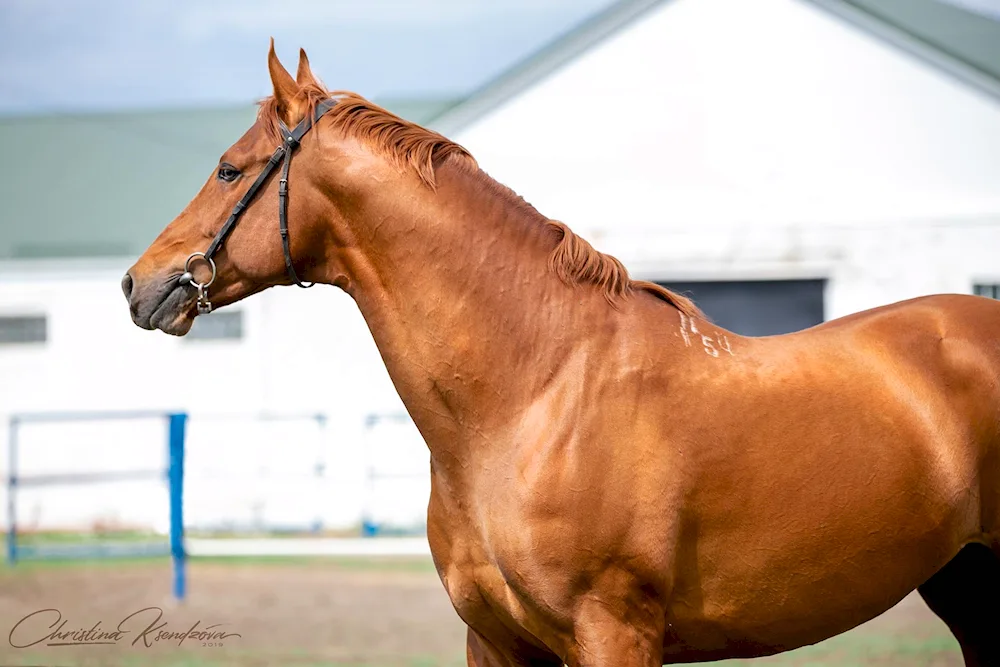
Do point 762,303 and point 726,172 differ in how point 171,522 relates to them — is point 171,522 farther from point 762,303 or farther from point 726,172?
point 726,172

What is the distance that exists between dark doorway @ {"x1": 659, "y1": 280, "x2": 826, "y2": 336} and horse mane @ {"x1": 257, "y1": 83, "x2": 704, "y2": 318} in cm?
931

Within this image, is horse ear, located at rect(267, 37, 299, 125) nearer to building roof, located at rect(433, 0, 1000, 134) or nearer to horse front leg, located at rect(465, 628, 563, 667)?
horse front leg, located at rect(465, 628, 563, 667)

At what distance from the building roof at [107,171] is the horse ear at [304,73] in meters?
16.1

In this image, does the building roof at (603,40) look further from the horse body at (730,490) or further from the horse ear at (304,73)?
the horse body at (730,490)

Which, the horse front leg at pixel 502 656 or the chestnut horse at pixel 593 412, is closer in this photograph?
the chestnut horse at pixel 593 412

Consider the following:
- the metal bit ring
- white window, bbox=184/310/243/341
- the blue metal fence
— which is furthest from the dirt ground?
white window, bbox=184/310/243/341

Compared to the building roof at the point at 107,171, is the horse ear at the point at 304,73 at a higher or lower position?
lower

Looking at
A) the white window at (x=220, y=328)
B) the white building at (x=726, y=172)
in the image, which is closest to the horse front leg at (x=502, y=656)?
the white building at (x=726, y=172)

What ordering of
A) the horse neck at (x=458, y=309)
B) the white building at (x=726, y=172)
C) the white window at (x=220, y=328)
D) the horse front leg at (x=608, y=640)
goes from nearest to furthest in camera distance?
the horse front leg at (x=608, y=640), the horse neck at (x=458, y=309), the white building at (x=726, y=172), the white window at (x=220, y=328)

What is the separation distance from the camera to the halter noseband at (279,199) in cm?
308

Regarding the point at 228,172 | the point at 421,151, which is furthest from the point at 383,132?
the point at 228,172

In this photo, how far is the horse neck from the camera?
303cm

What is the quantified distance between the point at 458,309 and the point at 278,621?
5214 mm

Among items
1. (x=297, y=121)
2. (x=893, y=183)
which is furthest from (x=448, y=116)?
(x=297, y=121)
